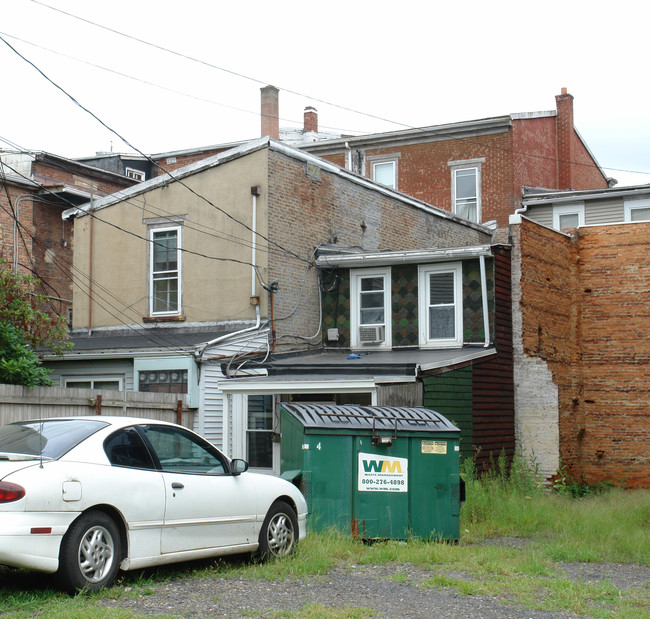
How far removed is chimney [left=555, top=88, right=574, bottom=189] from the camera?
3116 cm

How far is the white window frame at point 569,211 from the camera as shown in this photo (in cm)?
2725

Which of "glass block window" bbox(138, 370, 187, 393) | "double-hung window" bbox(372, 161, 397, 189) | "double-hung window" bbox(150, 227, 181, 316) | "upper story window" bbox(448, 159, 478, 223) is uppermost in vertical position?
"double-hung window" bbox(372, 161, 397, 189)

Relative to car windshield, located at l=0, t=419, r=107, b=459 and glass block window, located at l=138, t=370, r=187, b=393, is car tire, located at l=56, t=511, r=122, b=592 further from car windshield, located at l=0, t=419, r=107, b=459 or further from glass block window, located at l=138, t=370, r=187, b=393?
glass block window, located at l=138, t=370, r=187, b=393

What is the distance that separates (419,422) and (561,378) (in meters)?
10.1

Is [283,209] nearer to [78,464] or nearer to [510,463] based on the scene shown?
[510,463]

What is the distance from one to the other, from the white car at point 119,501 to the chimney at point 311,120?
2962cm

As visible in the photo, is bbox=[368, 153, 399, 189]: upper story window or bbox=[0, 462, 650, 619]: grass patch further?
bbox=[368, 153, 399, 189]: upper story window

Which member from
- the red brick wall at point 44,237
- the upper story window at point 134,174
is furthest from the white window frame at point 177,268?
the upper story window at point 134,174

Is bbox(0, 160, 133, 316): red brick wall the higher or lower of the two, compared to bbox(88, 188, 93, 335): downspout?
higher

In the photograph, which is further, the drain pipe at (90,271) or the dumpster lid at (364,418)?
the drain pipe at (90,271)

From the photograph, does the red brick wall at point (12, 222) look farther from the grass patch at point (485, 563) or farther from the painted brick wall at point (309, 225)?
the grass patch at point (485, 563)

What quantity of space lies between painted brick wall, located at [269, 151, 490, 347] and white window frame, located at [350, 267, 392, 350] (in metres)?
0.78

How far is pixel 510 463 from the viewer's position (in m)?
18.6

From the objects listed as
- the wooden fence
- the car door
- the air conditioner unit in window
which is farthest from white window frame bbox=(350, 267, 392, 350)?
the car door
